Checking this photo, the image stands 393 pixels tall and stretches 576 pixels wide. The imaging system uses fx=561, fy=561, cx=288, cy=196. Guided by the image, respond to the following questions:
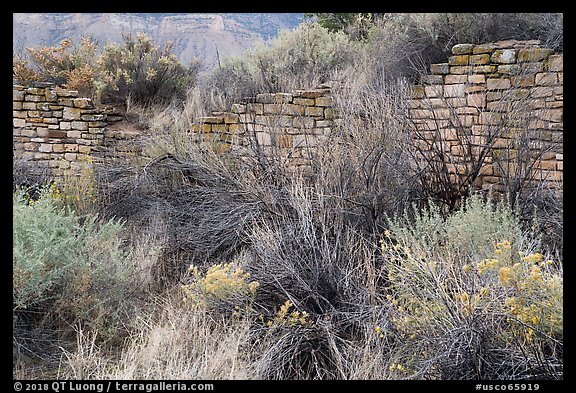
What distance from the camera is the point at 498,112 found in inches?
242

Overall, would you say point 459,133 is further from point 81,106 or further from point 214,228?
point 81,106

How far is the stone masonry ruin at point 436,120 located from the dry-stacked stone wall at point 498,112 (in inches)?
0.4

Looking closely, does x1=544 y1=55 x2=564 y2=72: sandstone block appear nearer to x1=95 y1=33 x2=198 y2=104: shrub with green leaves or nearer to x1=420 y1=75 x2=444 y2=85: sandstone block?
x1=420 y1=75 x2=444 y2=85: sandstone block

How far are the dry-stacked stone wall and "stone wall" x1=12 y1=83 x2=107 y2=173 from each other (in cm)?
490

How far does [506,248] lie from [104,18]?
798 inches

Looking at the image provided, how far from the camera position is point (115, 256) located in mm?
4727

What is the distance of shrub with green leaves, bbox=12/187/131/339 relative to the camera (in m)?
4.12

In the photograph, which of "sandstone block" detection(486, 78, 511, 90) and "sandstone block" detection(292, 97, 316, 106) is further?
"sandstone block" detection(292, 97, 316, 106)

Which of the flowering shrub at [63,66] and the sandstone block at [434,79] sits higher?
the flowering shrub at [63,66]

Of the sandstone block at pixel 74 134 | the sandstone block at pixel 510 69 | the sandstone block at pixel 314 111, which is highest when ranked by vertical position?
the sandstone block at pixel 510 69

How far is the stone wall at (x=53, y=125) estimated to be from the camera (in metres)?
8.48

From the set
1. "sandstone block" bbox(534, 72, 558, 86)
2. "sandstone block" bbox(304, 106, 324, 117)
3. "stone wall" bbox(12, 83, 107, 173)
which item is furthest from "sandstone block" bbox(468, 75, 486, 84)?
"stone wall" bbox(12, 83, 107, 173)

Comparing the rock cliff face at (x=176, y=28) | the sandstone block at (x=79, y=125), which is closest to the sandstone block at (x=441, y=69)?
the sandstone block at (x=79, y=125)

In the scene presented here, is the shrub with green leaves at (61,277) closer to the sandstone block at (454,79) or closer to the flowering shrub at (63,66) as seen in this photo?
the sandstone block at (454,79)
